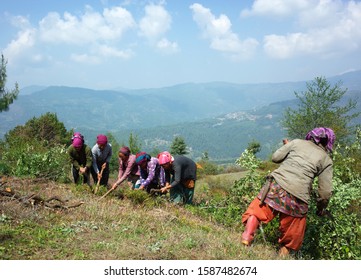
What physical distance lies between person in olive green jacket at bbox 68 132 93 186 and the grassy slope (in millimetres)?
2124

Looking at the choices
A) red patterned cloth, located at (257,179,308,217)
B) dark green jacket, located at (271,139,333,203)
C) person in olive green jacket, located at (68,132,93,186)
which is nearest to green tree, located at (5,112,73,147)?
person in olive green jacket, located at (68,132,93,186)

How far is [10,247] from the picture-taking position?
353 cm

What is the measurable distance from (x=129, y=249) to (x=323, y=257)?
333cm

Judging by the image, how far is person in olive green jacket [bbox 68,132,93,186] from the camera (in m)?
7.47

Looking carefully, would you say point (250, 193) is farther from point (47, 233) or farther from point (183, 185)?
point (47, 233)

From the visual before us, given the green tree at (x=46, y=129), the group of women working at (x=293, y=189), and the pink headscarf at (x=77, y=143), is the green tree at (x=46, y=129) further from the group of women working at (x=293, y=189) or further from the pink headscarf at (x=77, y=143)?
the group of women working at (x=293, y=189)

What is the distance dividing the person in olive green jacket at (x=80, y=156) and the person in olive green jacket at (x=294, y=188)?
14.5ft

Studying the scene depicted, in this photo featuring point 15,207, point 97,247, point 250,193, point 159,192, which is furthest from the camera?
point 159,192

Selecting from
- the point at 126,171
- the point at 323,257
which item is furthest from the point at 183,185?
the point at 323,257

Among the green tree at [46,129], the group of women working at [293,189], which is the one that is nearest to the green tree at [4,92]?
the green tree at [46,129]

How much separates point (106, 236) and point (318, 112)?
84.9ft

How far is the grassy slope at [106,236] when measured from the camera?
11.8ft

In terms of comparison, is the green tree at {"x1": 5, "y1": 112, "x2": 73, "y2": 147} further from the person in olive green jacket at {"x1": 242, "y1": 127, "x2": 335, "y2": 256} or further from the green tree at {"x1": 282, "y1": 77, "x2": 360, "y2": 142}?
the person in olive green jacket at {"x1": 242, "y1": 127, "x2": 335, "y2": 256}

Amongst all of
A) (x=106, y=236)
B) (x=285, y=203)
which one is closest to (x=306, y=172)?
(x=285, y=203)
